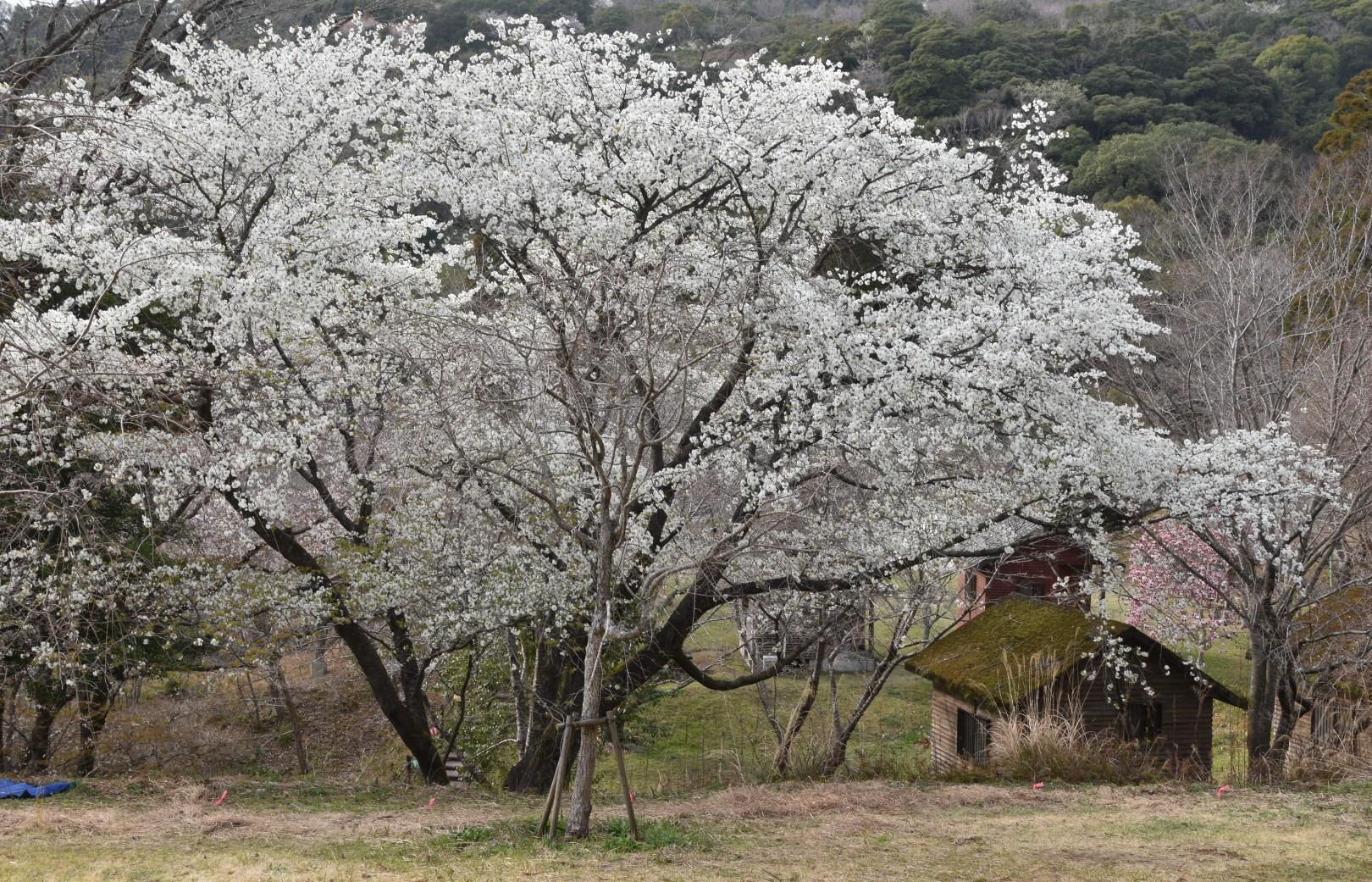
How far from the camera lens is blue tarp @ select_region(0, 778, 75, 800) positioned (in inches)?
390

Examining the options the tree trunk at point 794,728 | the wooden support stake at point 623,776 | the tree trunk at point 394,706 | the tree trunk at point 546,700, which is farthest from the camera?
the tree trunk at point 794,728

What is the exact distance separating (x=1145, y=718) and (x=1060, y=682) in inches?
87.6

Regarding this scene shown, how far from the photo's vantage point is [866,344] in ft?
→ 31.9

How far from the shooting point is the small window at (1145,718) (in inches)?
597

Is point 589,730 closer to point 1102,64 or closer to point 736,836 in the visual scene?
point 736,836

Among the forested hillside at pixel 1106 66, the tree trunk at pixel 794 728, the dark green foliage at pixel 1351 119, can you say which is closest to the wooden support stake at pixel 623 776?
the tree trunk at pixel 794 728

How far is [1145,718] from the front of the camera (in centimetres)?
1538

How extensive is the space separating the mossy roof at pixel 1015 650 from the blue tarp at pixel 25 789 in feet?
32.8

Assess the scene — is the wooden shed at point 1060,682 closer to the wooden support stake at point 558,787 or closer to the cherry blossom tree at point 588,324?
the cherry blossom tree at point 588,324

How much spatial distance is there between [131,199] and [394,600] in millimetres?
5133

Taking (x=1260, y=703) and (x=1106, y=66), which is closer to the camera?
(x=1260, y=703)

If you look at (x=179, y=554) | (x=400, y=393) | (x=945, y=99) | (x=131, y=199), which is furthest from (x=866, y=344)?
(x=945, y=99)

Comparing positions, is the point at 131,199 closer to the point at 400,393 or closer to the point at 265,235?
the point at 265,235

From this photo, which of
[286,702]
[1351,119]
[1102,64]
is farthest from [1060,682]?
[1102,64]
